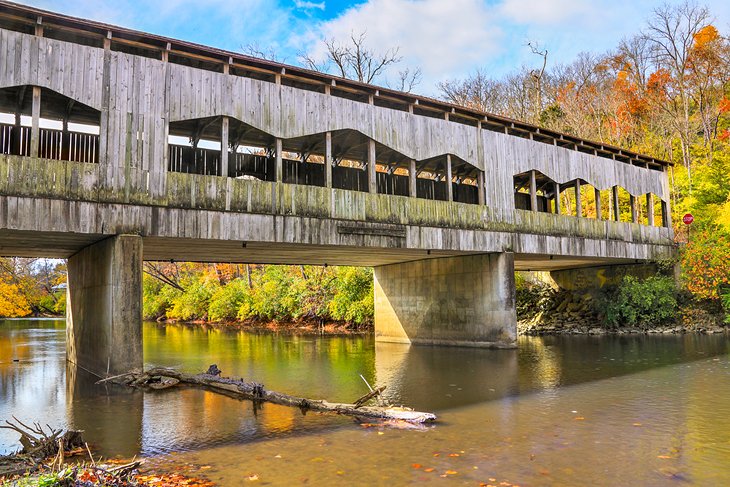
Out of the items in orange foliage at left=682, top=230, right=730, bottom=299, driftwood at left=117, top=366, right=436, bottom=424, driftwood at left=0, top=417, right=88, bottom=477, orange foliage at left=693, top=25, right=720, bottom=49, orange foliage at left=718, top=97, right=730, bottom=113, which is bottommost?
driftwood at left=117, top=366, right=436, bottom=424

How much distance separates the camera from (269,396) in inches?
464

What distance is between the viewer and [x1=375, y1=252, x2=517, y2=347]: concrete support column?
70.8 ft

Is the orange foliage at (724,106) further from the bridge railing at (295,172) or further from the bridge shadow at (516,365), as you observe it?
the bridge railing at (295,172)

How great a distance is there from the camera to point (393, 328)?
26.7 meters

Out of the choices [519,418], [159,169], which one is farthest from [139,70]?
[519,418]

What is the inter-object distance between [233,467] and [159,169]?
32.2ft

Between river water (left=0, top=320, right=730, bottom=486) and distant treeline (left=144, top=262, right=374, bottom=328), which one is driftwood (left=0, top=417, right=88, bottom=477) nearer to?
river water (left=0, top=320, right=730, bottom=486)

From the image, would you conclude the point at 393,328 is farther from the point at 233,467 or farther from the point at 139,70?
the point at 233,467

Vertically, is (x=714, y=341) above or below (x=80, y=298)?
below

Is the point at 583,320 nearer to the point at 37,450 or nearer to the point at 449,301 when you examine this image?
the point at 449,301

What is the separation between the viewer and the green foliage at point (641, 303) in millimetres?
28188

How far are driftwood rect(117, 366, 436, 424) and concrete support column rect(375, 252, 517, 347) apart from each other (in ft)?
39.0

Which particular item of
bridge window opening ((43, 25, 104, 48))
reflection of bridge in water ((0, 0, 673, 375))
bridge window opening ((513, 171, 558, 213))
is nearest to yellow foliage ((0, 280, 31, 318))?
reflection of bridge in water ((0, 0, 673, 375))

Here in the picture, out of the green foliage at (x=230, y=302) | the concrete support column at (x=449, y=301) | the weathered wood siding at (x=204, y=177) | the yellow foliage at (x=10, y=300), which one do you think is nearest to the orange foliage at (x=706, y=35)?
the weathered wood siding at (x=204, y=177)
